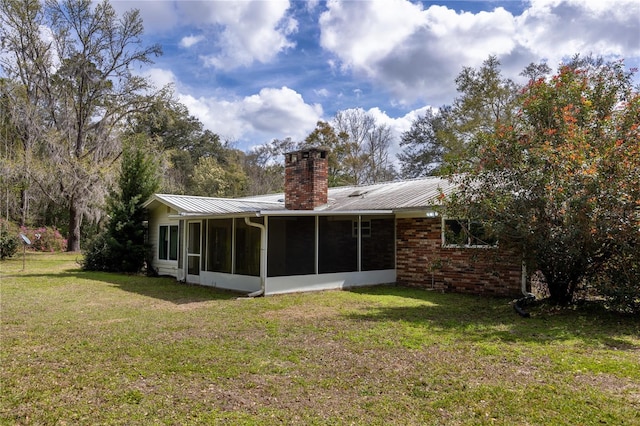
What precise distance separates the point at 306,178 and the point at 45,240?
1749 cm

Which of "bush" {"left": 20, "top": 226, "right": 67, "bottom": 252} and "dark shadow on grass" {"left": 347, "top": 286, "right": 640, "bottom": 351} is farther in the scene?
"bush" {"left": 20, "top": 226, "right": 67, "bottom": 252}

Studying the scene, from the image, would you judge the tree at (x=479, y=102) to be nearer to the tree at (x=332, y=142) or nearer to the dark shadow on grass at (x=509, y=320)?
the tree at (x=332, y=142)

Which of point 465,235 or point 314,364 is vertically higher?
point 465,235

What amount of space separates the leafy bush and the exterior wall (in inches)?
636

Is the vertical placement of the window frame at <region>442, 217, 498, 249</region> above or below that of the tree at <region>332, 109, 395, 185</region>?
below

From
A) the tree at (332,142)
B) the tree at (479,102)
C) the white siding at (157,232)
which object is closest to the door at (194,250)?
the white siding at (157,232)

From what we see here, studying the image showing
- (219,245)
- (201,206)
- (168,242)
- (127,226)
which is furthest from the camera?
(127,226)

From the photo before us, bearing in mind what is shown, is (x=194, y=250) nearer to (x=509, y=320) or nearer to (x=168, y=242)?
(x=168, y=242)

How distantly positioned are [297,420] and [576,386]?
2658 mm

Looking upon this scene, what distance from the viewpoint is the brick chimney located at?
12.2m

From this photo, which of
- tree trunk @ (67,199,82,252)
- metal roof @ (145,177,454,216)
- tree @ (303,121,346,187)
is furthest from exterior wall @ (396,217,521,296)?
tree @ (303,121,346,187)

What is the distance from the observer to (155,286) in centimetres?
1170

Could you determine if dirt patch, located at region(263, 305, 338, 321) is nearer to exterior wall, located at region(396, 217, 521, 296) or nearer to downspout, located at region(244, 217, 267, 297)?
downspout, located at region(244, 217, 267, 297)

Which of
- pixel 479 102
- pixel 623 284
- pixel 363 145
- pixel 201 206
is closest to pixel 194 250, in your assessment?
pixel 201 206
